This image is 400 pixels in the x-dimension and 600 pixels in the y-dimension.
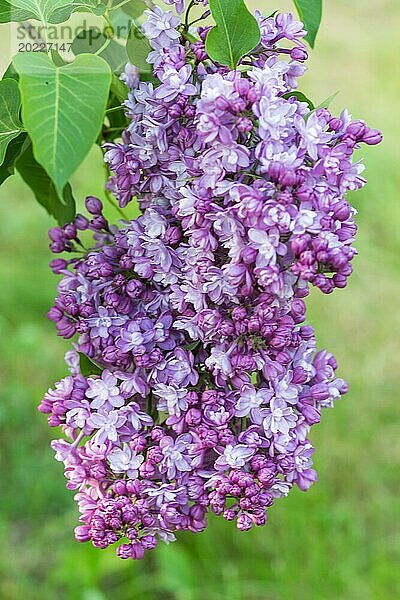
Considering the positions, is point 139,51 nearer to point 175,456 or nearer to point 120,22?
point 120,22

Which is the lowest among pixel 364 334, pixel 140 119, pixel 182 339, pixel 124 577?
pixel 124 577

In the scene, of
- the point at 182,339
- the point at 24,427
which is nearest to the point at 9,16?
the point at 182,339

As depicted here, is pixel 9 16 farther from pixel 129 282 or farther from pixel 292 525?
pixel 292 525

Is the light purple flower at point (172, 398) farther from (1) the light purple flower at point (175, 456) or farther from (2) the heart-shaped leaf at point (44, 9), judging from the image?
(2) the heart-shaped leaf at point (44, 9)

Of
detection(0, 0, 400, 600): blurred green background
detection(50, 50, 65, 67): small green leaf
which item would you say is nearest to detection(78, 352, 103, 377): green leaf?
detection(50, 50, 65, 67): small green leaf

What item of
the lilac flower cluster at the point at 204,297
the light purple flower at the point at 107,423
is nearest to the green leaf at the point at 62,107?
the lilac flower cluster at the point at 204,297

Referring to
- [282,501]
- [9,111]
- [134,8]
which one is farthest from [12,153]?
[282,501]
